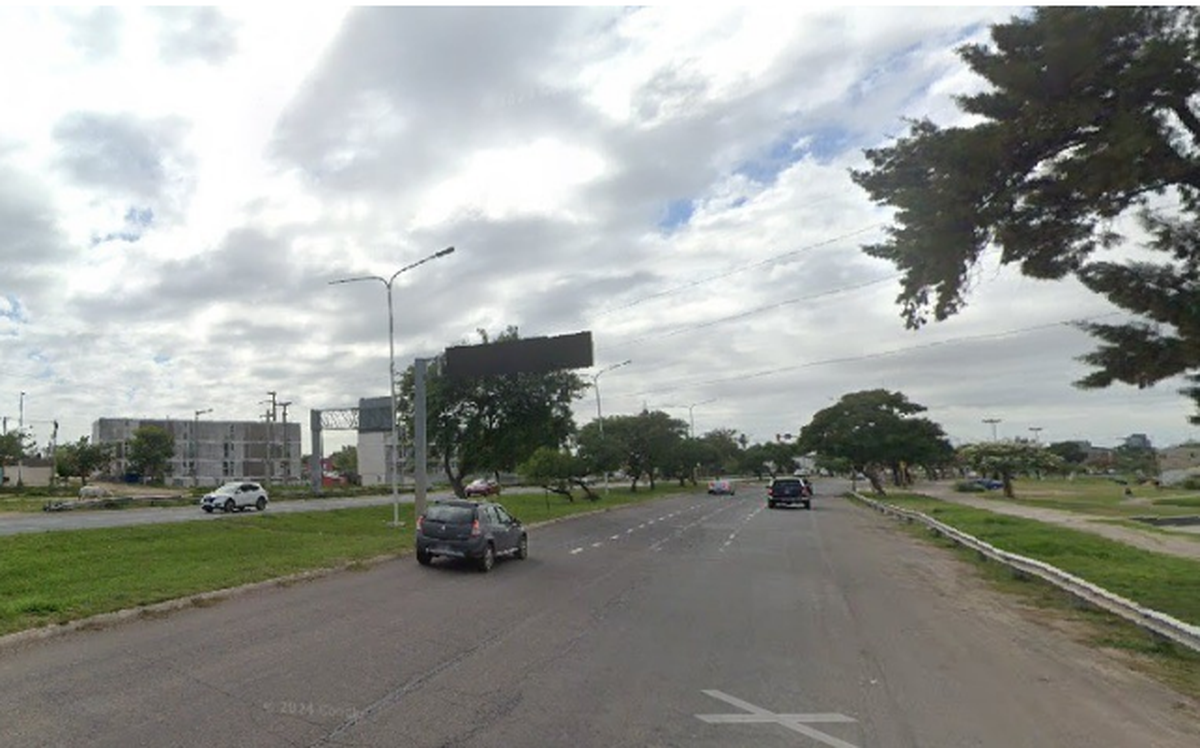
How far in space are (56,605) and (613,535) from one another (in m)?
17.8

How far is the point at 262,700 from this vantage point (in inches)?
261

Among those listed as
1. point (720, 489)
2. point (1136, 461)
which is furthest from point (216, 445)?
point (1136, 461)

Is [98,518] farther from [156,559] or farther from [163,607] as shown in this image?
[163,607]

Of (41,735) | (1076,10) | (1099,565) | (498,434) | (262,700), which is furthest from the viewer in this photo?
(498,434)

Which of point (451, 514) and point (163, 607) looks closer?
point (163, 607)

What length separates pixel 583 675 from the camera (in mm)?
7730

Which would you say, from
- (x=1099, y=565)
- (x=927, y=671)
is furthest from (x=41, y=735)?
(x=1099, y=565)

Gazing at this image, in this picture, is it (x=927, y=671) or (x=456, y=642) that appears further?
(x=456, y=642)

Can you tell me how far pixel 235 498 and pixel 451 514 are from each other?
1106 inches

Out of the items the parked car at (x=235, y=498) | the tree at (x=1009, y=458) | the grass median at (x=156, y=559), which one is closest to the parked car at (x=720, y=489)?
the tree at (x=1009, y=458)

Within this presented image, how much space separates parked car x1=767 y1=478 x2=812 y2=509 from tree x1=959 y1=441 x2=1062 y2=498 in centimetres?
1767

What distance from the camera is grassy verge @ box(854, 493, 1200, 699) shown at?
353 inches

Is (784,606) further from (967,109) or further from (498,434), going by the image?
(498,434)

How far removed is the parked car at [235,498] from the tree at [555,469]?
14.0m
